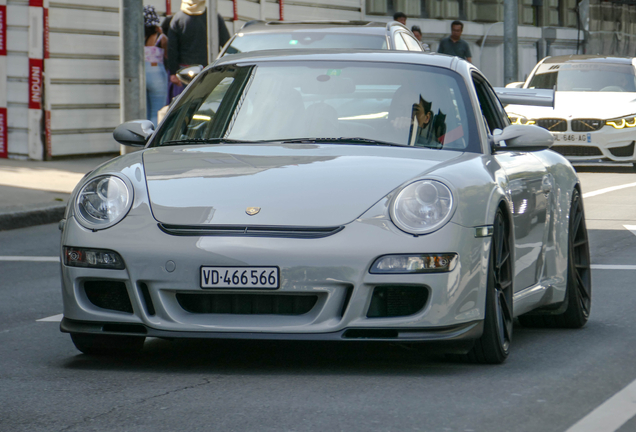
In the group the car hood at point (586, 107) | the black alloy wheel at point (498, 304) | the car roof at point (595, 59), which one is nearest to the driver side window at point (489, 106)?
the black alloy wheel at point (498, 304)

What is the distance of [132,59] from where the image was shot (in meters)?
13.8

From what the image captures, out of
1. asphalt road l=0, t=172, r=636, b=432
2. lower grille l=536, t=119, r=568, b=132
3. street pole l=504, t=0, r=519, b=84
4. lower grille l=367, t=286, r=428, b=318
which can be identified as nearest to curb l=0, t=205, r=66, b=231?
asphalt road l=0, t=172, r=636, b=432

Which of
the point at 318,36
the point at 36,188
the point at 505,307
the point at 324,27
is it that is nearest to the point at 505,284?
the point at 505,307

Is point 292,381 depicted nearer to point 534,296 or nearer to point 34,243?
point 534,296

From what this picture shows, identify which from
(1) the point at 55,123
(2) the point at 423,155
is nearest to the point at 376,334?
(2) the point at 423,155

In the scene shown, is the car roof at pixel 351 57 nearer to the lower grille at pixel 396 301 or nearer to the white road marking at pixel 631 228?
the lower grille at pixel 396 301

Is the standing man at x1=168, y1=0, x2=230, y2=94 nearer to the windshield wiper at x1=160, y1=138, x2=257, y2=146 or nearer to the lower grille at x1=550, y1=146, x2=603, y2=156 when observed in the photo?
the lower grille at x1=550, y1=146, x2=603, y2=156

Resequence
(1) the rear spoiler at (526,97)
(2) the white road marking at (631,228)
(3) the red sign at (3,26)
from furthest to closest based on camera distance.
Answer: (3) the red sign at (3,26) → (2) the white road marking at (631,228) → (1) the rear spoiler at (526,97)

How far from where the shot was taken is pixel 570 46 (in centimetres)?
4462

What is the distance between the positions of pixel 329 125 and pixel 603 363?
5.13ft

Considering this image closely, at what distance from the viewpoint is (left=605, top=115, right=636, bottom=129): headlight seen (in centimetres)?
1684

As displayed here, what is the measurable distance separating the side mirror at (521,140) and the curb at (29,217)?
21.2 ft

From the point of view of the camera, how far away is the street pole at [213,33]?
16.2m

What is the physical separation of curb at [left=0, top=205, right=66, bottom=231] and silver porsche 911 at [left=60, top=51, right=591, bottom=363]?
230 inches
